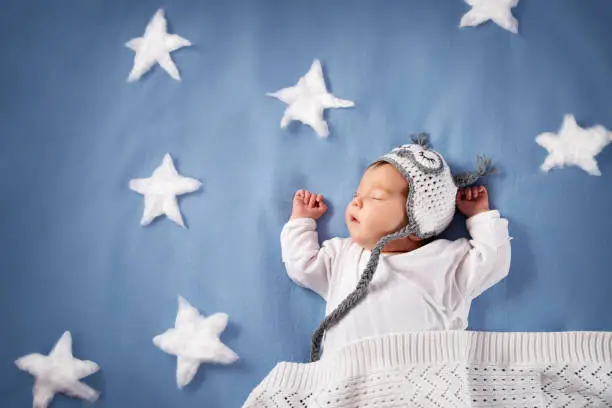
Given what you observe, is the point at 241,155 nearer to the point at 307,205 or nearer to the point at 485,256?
the point at 307,205

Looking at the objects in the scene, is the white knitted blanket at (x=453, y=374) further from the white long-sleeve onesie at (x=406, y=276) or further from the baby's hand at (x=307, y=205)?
the baby's hand at (x=307, y=205)

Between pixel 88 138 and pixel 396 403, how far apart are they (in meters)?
0.98

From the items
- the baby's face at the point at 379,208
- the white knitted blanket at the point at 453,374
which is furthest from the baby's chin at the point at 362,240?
the white knitted blanket at the point at 453,374

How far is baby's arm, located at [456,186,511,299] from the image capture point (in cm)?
151

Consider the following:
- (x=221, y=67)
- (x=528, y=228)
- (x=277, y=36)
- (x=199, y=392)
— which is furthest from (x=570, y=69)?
(x=199, y=392)

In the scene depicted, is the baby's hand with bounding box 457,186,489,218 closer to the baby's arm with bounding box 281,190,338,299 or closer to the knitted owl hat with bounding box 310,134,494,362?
the knitted owl hat with bounding box 310,134,494,362

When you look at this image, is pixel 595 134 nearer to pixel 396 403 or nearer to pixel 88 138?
pixel 396 403

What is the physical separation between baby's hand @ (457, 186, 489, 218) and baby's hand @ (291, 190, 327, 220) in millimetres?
319

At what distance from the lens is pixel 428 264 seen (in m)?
1.51

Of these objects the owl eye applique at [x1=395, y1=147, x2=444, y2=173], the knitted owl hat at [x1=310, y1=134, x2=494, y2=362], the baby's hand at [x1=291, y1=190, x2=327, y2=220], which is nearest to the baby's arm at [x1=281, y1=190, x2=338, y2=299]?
the baby's hand at [x1=291, y1=190, x2=327, y2=220]

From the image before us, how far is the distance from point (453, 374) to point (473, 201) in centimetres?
41

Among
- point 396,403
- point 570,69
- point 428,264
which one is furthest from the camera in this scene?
point 570,69

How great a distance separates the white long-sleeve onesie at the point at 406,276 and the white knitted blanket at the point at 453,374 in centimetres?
5

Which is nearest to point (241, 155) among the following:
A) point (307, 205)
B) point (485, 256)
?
point (307, 205)
